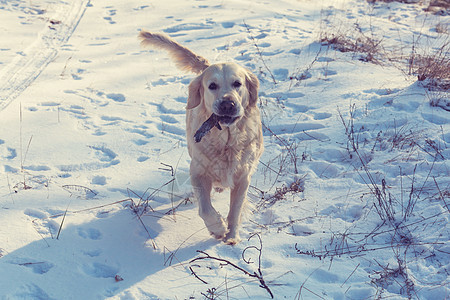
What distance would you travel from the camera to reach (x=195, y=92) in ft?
10.9

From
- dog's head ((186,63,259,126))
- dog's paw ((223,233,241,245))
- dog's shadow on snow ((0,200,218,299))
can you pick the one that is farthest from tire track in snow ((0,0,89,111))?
dog's paw ((223,233,241,245))

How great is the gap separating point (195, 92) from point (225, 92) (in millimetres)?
390

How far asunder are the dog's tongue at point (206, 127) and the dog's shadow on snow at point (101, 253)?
68 centimetres

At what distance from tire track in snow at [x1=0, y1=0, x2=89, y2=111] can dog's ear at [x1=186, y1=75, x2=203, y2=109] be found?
101 inches

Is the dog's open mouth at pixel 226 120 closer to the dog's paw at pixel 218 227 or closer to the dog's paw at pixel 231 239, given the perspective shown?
the dog's paw at pixel 218 227

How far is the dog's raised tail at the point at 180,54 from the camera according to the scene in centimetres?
409

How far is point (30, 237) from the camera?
271 cm

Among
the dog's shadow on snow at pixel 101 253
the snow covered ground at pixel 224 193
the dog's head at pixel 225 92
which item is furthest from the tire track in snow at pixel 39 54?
the dog's head at pixel 225 92

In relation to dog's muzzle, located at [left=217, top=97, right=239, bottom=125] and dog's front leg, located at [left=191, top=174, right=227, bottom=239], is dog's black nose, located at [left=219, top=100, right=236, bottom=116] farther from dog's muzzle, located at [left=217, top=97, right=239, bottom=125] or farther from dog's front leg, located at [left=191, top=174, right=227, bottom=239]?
dog's front leg, located at [left=191, top=174, right=227, bottom=239]

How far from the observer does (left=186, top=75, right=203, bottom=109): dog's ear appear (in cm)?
329

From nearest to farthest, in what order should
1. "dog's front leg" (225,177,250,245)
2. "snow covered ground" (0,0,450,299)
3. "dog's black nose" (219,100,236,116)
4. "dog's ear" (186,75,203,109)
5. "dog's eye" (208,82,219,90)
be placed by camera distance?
"snow covered ground" (0,0,450,299) → "dog's black nose" (219,100,236,116) → "dog's front leg" (225,177,250,245) → "dog's eye" (208,82,219,90) → "dog's ear" (186,75,203,109)

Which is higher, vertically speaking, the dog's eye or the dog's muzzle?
the dog's eye

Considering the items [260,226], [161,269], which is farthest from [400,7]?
[161,269]

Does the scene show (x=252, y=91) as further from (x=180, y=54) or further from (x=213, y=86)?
(x=180, y=54)
